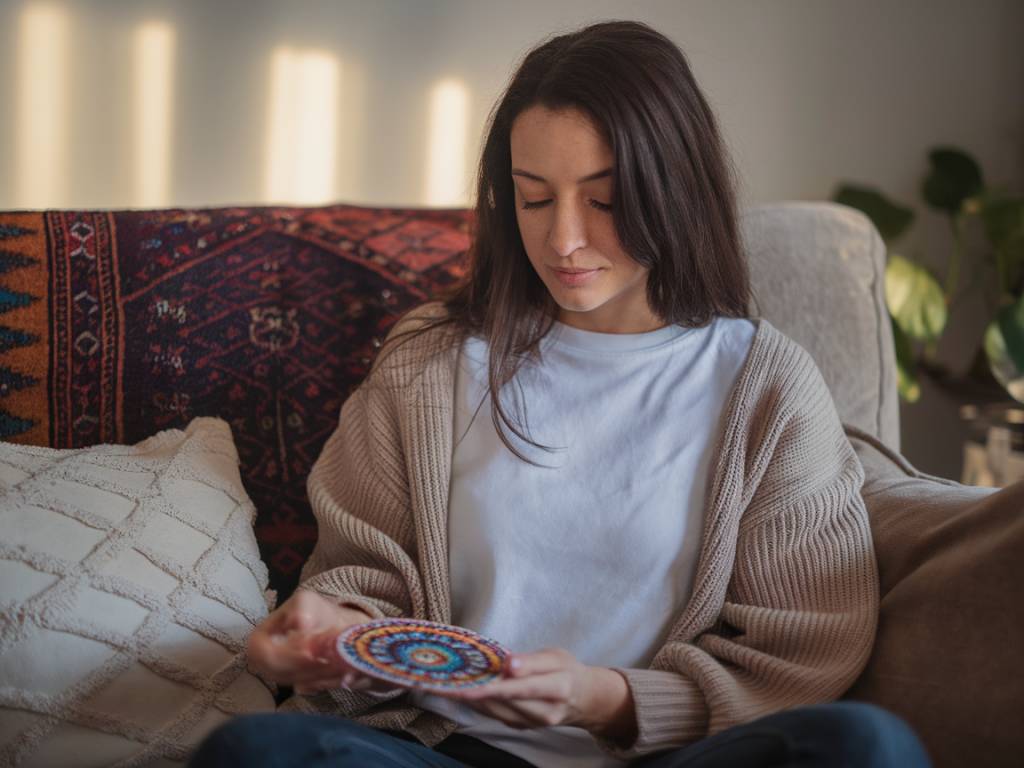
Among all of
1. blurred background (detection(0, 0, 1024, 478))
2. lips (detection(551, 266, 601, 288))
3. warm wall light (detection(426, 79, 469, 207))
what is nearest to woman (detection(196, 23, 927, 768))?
lips (detection(551, 266, 601, 288))

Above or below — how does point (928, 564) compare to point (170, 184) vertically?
below

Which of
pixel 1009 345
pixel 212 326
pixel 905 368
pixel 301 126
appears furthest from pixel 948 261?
pixel 212 326

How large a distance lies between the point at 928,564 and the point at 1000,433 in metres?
1.24

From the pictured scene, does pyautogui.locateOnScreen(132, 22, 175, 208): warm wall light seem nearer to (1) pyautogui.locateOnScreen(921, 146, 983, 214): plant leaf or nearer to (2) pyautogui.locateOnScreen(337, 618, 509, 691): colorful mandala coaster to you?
(2) pyautogui.locateOnScreen(337, 618, 509, 691): colorful mandala coaster

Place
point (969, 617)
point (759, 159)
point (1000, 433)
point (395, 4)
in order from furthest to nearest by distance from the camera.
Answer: point (759, 159)
point (395, 4)
point (1000, 433)
point (969, 617)

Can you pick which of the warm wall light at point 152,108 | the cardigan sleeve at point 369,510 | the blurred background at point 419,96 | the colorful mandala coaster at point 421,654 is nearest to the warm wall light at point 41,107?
the blurred background at point 419,96

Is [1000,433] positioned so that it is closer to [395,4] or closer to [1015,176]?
[1015,176]

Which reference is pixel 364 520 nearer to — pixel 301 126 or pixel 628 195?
pixel 628 195

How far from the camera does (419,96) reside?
2604 millimetres

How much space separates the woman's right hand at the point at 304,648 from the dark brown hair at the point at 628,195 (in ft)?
1.04

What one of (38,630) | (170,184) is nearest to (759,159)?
(170,184)

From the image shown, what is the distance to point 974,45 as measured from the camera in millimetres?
3021

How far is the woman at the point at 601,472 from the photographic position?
114 centimetres

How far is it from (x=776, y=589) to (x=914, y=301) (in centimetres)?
175
